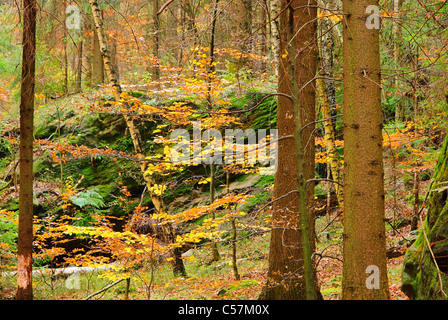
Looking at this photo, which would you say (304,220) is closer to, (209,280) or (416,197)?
(416,197)

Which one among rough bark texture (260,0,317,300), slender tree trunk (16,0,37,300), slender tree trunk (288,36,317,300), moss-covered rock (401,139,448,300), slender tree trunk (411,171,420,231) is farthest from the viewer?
slender tree trunk (411,171,420,231)

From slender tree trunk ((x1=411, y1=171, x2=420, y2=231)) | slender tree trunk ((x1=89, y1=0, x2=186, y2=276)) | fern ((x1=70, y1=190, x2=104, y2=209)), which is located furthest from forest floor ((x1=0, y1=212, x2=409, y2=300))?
fern ((x1=70, y1=190, x2=104, y2=209))

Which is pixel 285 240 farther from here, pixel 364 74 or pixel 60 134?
pixel 60 134

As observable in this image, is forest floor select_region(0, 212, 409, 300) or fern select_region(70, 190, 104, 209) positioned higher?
fern select_region(70, 190, 104, 209)

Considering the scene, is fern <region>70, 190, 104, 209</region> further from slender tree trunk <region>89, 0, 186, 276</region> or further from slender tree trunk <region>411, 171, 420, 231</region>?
slender tree trunk <region>411, 171, 420, 231</region>

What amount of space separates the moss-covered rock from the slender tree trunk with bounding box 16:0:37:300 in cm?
585

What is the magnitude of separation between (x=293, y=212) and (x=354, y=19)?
108 inches

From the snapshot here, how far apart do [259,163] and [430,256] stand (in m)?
8.66

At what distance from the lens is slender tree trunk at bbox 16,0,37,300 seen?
570 cm

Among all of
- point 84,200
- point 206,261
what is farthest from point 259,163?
point 84,200

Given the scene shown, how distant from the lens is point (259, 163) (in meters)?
12.0

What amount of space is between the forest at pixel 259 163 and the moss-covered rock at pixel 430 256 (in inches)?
0.8

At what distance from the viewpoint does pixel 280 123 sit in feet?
17.5
